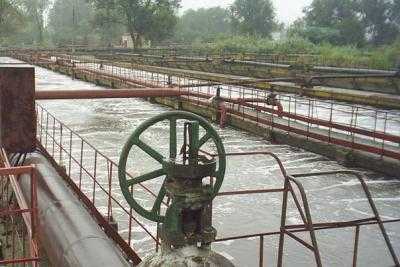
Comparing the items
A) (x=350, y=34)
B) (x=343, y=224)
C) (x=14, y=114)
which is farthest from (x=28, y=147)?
(x=350, y=34)

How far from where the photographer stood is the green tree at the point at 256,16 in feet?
251

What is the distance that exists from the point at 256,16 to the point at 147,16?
59.3 feet

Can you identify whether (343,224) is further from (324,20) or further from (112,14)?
(112,14)

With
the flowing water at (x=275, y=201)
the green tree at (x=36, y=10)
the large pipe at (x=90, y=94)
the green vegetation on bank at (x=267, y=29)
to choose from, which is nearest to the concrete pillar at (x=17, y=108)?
the large pipe at (x=90, y=94)

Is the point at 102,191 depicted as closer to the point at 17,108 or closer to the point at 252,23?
the point at 17,108

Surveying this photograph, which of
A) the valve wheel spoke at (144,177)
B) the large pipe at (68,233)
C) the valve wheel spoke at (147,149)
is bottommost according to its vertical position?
the large pipe at (68,233)

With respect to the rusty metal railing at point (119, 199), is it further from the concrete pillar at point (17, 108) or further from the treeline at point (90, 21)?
the treeline at point (90, 21)

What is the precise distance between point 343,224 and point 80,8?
360ft

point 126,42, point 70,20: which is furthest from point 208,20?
point 126,42

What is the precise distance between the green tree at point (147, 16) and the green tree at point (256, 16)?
1295 cm

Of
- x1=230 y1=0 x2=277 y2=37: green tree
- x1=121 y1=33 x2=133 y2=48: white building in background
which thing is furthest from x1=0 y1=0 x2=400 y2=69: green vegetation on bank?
x1=121 y1=33 x2=133 y2=48: white building in background

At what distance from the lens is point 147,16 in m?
66.6

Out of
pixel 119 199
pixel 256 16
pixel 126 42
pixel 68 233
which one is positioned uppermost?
pixel 256 16

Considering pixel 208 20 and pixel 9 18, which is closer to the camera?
pixel 9 18
